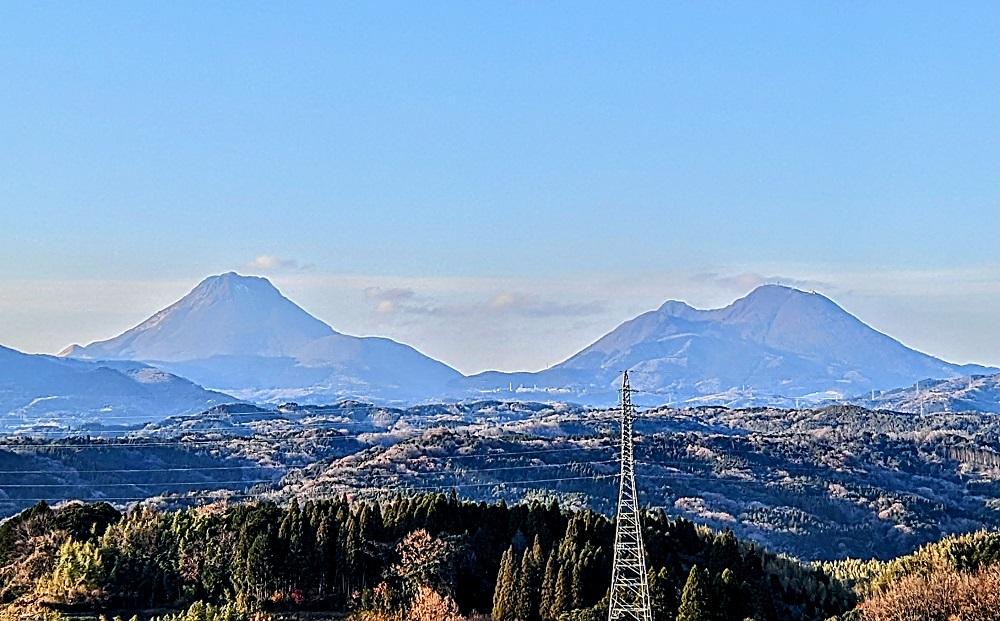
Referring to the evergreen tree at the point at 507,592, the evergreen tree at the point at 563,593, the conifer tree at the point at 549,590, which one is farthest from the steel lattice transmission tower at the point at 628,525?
the evergreen tree at the point at 507,592

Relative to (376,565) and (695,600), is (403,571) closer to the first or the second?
(376,565)

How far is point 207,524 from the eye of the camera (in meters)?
75.6

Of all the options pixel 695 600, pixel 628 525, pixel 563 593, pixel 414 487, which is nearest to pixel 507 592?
pixel 563 593

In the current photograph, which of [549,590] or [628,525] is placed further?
[549,590]

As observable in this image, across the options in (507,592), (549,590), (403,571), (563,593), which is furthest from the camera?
(403,571)

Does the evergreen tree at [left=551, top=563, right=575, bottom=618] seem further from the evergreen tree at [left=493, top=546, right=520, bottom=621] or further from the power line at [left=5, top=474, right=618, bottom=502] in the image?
the power line at [left=5, top=474, right=618, bottom=502]

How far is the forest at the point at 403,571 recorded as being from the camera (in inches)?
2579

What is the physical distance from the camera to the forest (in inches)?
2579

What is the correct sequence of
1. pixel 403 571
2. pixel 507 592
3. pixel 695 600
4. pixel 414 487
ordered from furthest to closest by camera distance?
pixel 414 487 → pixel 403 571 → pixel 507 592 → pixel 695 600

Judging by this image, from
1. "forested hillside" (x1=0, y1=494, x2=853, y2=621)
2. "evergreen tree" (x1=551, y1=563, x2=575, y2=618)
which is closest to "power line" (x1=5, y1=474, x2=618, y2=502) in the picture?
"forested hillside" (x1=0, y1=494, x2=853, y2=621)

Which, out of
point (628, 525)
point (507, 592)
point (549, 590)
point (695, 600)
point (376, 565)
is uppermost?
point (628, 525)

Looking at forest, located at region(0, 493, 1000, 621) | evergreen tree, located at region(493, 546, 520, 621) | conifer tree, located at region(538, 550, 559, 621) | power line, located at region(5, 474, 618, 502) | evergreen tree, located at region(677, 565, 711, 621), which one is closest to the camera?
evergreen tree, located at region(677, 565, 711, 621)

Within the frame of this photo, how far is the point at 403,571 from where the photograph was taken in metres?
70.2

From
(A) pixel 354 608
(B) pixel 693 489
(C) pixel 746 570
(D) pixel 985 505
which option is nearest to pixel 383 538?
(A) pixel 354 608
